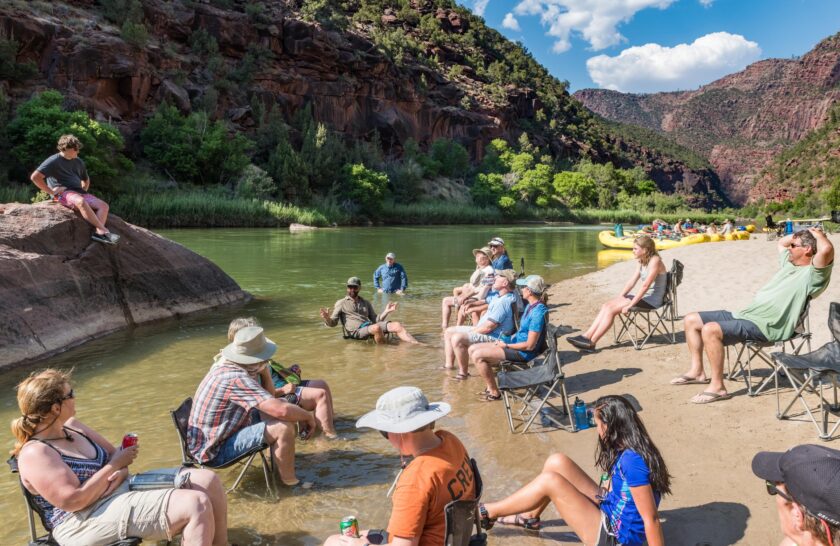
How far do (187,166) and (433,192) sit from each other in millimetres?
35492

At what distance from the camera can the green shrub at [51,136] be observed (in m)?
38.4

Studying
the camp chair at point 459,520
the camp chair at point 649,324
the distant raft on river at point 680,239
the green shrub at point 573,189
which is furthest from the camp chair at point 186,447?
the green shrub at point 573,189

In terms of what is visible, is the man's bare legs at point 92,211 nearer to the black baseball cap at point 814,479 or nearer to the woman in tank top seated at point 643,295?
the woman in tank top seated at point 643,295

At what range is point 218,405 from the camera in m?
4.46

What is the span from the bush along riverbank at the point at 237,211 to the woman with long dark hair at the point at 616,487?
130 ft

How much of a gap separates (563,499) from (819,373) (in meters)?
2.94

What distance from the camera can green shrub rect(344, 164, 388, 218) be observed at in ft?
197

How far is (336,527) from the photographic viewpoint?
421 cm

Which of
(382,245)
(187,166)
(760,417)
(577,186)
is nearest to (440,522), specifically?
(760,417)

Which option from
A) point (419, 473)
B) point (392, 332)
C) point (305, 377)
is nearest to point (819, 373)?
point (419, 473)

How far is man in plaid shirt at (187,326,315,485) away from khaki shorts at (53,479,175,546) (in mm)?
1049

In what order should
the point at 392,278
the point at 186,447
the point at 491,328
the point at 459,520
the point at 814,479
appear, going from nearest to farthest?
the point at 814,479
the point at 459,520
the point at 186,447
the point at 491,328
the point at 392,278

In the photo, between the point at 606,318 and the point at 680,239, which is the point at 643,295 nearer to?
the point at 606,318

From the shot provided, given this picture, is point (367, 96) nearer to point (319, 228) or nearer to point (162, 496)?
point (319, 228)
